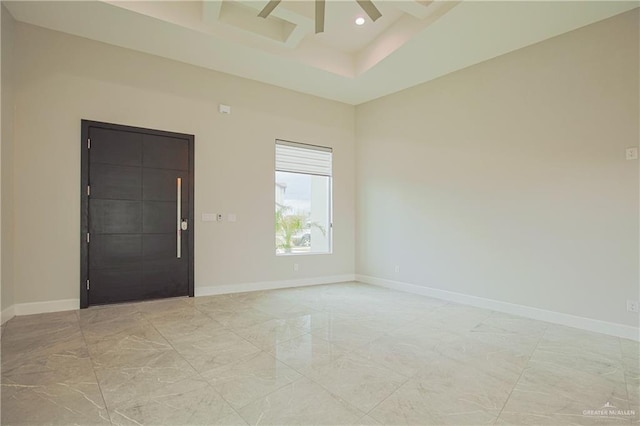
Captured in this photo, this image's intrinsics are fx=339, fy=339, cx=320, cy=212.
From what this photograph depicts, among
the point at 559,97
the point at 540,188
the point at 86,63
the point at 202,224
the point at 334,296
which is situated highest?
the point at 86,63

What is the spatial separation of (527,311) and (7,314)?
19.3 ft

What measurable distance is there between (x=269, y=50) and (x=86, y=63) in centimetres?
229

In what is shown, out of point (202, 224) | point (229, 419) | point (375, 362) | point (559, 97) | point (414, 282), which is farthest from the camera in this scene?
point (414, 282)

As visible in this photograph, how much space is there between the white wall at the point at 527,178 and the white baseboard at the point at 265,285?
94 centimetres

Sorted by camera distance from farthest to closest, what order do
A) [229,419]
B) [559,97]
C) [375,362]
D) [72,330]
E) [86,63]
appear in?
[86,63] < [559,97] < [72,330] < [375,362] < [229,419]

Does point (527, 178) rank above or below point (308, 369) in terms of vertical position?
above

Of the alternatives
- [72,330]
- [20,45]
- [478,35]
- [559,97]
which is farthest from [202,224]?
[559,97]

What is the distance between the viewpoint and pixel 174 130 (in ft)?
15.8

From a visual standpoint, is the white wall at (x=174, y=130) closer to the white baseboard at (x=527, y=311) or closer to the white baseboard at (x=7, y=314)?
the white baseboard at (x=7, y=314)

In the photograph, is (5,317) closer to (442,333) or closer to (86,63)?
(86,63)

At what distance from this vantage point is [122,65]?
4.46m

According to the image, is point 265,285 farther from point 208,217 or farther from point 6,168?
point 6,168

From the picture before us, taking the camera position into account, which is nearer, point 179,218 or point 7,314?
point 7,314

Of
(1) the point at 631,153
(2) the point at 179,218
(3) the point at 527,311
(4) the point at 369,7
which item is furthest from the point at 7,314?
(1) the point at 631,153
